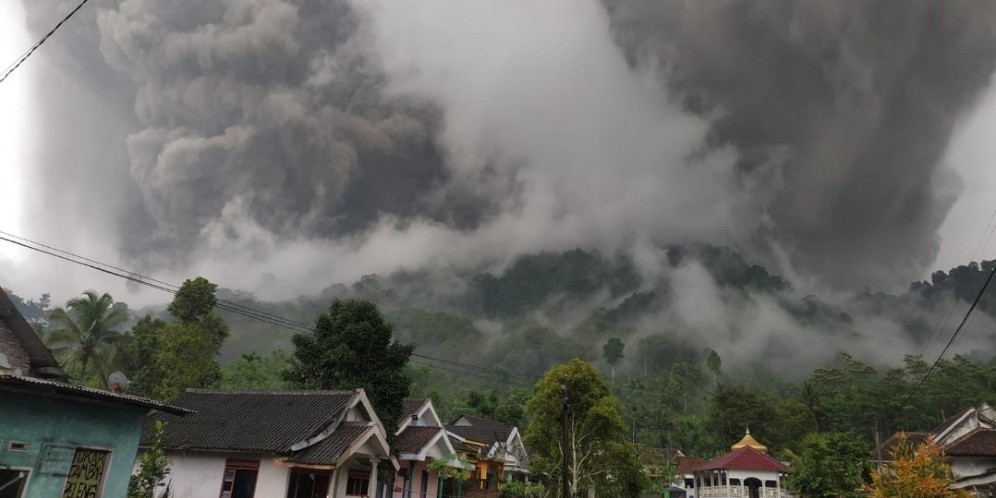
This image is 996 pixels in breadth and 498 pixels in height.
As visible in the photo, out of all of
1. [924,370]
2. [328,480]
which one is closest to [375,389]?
[328,480]

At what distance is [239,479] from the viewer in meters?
24.6

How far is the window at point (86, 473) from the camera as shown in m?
16.1

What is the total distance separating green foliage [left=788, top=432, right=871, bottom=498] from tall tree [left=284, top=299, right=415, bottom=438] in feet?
81.7

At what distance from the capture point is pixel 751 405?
3457 inches

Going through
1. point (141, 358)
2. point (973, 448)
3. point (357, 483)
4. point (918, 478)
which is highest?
point (141, 358)

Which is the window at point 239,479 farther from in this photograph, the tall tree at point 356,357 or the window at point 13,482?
the tall tree at point 356,357

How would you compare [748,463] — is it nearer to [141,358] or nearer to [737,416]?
[737,416]

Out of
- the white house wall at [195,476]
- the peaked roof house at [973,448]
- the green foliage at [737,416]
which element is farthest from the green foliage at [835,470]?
the green foliage at [737,416]

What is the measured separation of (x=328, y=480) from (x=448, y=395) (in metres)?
105

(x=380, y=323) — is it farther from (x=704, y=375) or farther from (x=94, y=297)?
(x=704, y=375)

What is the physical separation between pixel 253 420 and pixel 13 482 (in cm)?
1262

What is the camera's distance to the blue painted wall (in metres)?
14.9

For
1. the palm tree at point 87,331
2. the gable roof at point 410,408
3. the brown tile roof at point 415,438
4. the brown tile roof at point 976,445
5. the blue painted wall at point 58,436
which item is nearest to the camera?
the blue painted wall at point 58,436

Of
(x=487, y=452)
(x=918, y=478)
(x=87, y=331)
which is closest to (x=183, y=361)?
(x=87, y=331)
